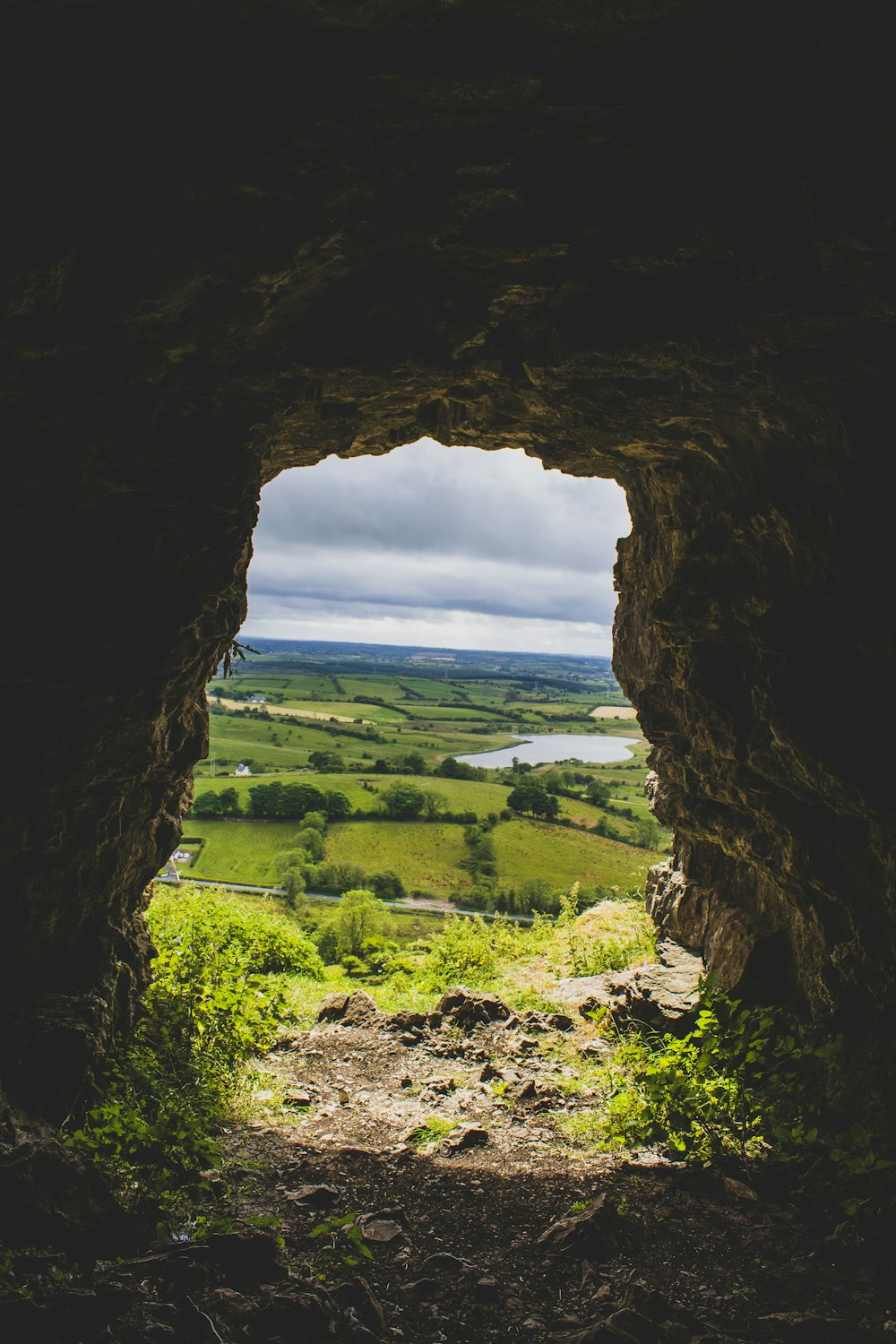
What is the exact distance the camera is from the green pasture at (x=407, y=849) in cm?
6156

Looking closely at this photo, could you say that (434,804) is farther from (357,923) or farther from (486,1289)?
(486,1289)

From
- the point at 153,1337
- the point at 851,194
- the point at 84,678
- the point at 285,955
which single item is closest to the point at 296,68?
the point at 851,194

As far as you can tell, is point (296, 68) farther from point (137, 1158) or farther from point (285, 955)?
point (285, 955)

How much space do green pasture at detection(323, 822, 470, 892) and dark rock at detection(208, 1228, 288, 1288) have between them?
180ft

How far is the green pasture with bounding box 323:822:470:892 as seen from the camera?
6156 centimetres

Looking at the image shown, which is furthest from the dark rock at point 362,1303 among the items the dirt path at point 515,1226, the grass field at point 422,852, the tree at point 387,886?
the tree at point 387,886

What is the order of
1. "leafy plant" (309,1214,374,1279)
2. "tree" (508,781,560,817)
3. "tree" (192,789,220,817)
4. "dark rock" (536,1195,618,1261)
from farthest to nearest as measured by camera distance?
"tree" (508,781,560,817) → "tree" (192,789,220,817) → "dark rock" (536,1195,618,1261) → "leafy plant" (309,1214,374,1279)

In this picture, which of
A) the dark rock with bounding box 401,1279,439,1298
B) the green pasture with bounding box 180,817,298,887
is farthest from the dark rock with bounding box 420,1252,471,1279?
the green pasture with bounding box 180,817,298,887

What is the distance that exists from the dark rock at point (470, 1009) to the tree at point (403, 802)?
61.5m

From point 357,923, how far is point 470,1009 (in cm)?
1967

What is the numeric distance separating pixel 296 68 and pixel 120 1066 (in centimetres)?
1106

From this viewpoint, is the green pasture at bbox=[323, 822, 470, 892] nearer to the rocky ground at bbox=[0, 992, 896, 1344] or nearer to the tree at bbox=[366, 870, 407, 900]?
the tree at bbox=[366, 870, 407, 900]

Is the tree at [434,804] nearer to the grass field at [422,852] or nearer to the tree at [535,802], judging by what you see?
the grass field at [422,852]

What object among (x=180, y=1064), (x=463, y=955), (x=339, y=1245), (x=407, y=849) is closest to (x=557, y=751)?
(x=407, y=849)
